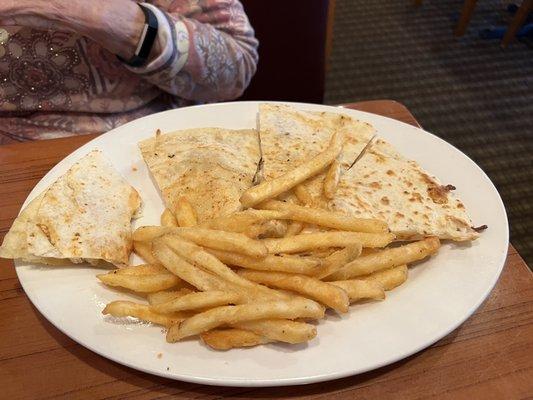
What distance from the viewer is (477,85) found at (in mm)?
4254

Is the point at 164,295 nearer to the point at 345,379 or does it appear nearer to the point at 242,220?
the point at 242,220

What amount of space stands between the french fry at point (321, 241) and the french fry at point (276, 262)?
0.11 ft

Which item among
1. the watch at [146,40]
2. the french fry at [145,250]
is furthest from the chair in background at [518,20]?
the french fry at [145,250]

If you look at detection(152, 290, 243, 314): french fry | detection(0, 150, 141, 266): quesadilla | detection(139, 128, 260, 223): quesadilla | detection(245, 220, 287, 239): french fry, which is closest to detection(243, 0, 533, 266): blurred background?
detection(139, 128, 260, 223): quesadilla

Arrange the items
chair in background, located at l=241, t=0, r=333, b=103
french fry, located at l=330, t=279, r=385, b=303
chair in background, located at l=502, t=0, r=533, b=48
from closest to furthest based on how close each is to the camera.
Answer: french fry, located at l=330, t=279, r=385, b=303 → chair in background, located at l=241, t=0, r=333, b=103 → chair in background, located at l=502, t=0, r=533, b=48

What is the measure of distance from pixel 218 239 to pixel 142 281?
186 millimetres

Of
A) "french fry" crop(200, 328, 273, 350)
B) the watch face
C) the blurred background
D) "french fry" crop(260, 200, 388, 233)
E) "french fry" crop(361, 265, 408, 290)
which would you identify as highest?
the watch face

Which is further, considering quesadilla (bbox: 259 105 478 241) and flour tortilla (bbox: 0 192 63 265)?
quesadilla (bbox: 259 105 478 241)

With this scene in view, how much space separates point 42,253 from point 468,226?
1.02m

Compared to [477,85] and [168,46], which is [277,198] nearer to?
[168,46]

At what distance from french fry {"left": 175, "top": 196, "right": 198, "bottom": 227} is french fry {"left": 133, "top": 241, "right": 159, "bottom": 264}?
0.31ft

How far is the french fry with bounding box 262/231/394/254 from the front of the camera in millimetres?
1239

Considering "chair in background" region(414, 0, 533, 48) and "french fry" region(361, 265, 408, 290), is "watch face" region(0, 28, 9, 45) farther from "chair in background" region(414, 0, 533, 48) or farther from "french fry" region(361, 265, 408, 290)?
"chair in background" region(414, 0, 533, 48)

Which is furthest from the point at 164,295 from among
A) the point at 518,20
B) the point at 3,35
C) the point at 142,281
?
the point at 518,20
